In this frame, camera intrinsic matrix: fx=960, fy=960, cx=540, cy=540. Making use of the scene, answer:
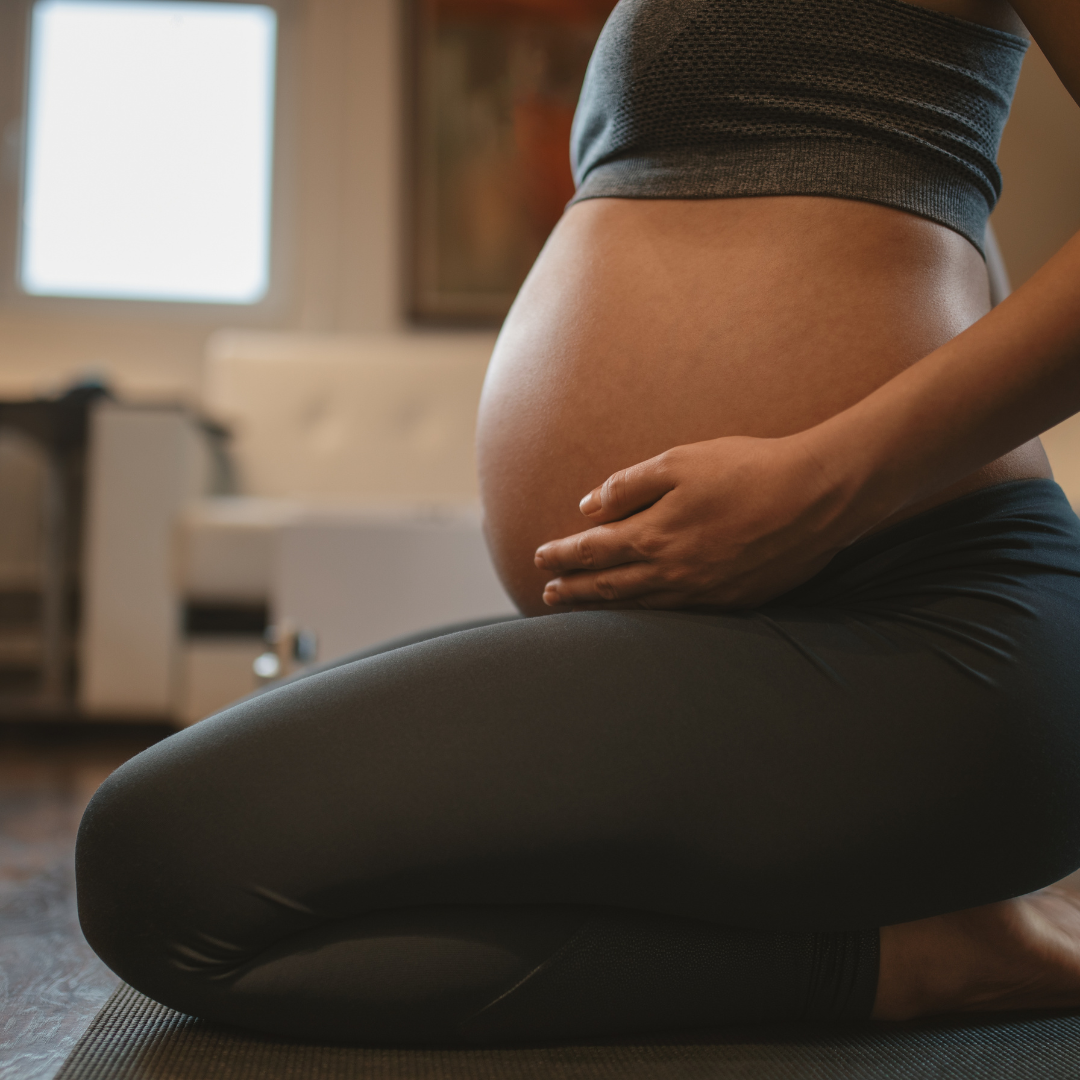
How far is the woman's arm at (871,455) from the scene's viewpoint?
427 mm

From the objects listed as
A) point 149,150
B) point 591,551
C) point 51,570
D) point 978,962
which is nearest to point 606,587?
point 591,551

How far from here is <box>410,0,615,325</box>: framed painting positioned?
2.70 metres

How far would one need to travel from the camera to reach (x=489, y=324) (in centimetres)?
280

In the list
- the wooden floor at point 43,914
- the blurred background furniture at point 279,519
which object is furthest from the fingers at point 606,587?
the blurred background furniture at point 279,519

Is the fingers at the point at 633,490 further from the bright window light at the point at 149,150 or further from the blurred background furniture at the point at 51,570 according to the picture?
the bright window light at the point at 149,150

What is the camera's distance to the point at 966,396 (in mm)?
426

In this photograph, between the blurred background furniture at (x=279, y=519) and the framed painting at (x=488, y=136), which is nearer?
the blurred background furniture at (x=279, y=519)

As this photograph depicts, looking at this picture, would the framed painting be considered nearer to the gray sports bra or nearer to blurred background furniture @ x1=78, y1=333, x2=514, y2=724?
blurred background furniture @ x1=78, y1=333, x2=514, y2=724

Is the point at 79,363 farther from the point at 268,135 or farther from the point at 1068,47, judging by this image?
the point at 1068,47

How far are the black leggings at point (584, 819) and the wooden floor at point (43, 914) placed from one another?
0.42 ft

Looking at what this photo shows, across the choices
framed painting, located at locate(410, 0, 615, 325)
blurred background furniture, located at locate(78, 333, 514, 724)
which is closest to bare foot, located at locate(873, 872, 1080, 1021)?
blurred background furniture, located at locate(78, 333, 514, 724)

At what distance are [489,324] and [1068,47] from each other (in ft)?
7.85

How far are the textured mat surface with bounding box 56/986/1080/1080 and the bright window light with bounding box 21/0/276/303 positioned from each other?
2635 millimetres

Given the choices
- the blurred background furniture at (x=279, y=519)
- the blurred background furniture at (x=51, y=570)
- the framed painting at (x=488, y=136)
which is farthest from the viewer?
the framed painting at (x=488, y=136)
